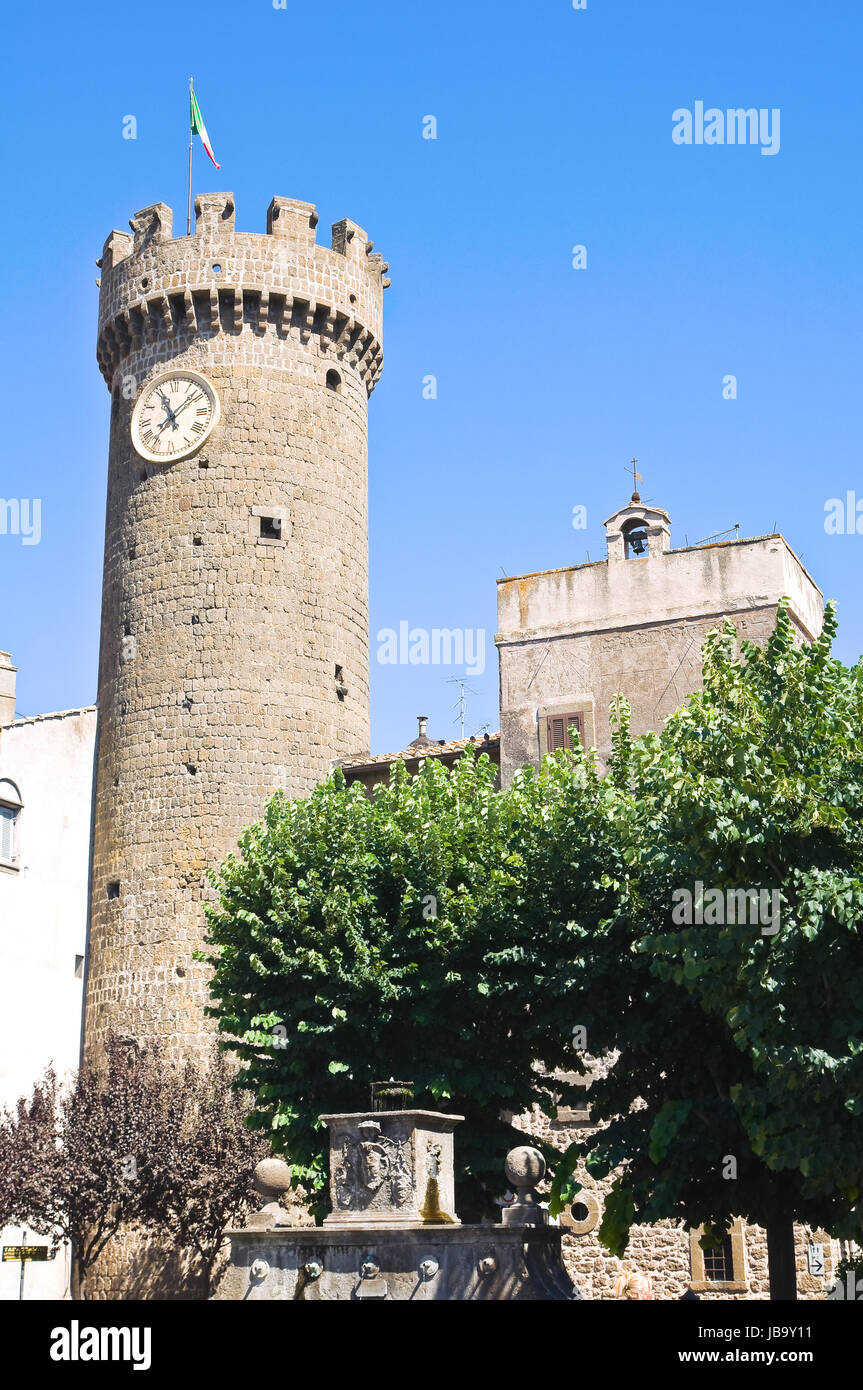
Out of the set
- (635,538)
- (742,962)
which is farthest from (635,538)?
(742,962)

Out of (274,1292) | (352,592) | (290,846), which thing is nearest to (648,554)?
(352,592)

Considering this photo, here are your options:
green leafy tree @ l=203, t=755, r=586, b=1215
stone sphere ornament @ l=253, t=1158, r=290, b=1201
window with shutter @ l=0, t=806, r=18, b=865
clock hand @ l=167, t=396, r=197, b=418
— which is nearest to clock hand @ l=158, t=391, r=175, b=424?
clock hand @ l=167, t=396, r=197, b=418

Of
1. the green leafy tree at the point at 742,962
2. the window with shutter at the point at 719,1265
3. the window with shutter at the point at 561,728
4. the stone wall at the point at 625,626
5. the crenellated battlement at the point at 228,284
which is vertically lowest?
the window with shutter at the point at 719,1265

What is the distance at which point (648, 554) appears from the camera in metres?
34.9

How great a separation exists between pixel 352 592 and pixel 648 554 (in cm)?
832

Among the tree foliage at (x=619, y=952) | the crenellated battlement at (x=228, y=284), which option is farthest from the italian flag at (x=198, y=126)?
the tree foliage at (x=619, y=952)

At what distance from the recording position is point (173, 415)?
39.3m

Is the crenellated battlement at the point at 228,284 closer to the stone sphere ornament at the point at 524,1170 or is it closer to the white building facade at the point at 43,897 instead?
the white building facade at the point at 43,897

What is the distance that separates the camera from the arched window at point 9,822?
36125mm

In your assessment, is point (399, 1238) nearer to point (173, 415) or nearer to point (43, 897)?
point (43, 897)

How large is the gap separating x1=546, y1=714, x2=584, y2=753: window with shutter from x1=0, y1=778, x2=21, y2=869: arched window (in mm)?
12031

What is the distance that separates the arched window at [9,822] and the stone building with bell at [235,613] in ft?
0.23
